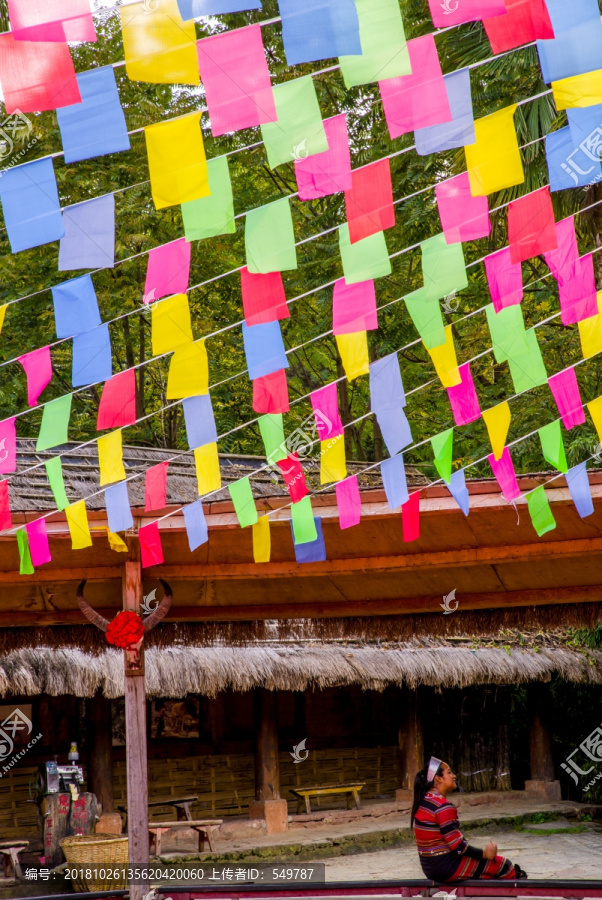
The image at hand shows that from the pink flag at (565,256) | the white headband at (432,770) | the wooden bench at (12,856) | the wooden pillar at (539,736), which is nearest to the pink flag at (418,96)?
the pink flag at (565,256)

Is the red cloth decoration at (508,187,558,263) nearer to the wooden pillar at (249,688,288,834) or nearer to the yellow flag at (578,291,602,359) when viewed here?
the yellow flag at (578,291,602,359)

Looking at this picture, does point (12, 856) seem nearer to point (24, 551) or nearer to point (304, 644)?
point (304, 644)

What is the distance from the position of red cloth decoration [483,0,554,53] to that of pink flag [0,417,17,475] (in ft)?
10.2

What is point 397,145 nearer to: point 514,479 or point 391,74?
point 514,479

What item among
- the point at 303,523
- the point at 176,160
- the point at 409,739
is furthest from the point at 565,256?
the point at 409,739

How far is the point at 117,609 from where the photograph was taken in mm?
7750

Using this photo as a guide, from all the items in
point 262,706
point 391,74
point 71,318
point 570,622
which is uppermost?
point 391,74

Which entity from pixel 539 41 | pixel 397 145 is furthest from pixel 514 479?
pixel 397 145

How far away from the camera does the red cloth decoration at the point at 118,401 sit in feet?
17.7

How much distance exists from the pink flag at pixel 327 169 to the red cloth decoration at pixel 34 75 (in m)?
1.12

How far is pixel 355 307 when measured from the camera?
16.6 ft

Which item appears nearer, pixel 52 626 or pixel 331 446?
pixel 331 446

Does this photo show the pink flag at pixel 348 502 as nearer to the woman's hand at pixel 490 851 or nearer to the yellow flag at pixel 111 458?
the yellow flag at pixel 111 458

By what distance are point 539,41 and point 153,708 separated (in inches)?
410
